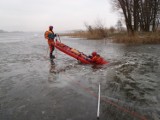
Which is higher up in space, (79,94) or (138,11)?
(138,11)

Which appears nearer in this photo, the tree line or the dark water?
the dark water

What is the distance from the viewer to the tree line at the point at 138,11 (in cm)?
2595

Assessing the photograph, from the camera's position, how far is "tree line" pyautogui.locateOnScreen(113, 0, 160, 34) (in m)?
26.0

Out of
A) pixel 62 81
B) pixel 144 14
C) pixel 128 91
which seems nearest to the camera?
pixel 128 91

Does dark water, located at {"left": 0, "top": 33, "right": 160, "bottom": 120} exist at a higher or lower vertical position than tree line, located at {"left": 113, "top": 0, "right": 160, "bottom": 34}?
lower

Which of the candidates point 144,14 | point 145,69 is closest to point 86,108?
point 145,69

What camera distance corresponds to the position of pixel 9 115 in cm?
436

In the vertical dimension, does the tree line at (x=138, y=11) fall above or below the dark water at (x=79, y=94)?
above

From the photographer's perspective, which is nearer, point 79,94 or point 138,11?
point 79,94

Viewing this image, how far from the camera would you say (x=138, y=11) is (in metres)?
27.0

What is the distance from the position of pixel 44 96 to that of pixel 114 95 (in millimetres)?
2028

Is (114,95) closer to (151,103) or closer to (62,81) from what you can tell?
(151,103)

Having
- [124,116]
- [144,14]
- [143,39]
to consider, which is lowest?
[124,116]

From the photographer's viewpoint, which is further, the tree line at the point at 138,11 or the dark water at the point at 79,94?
the tree line at the point at 138,11
